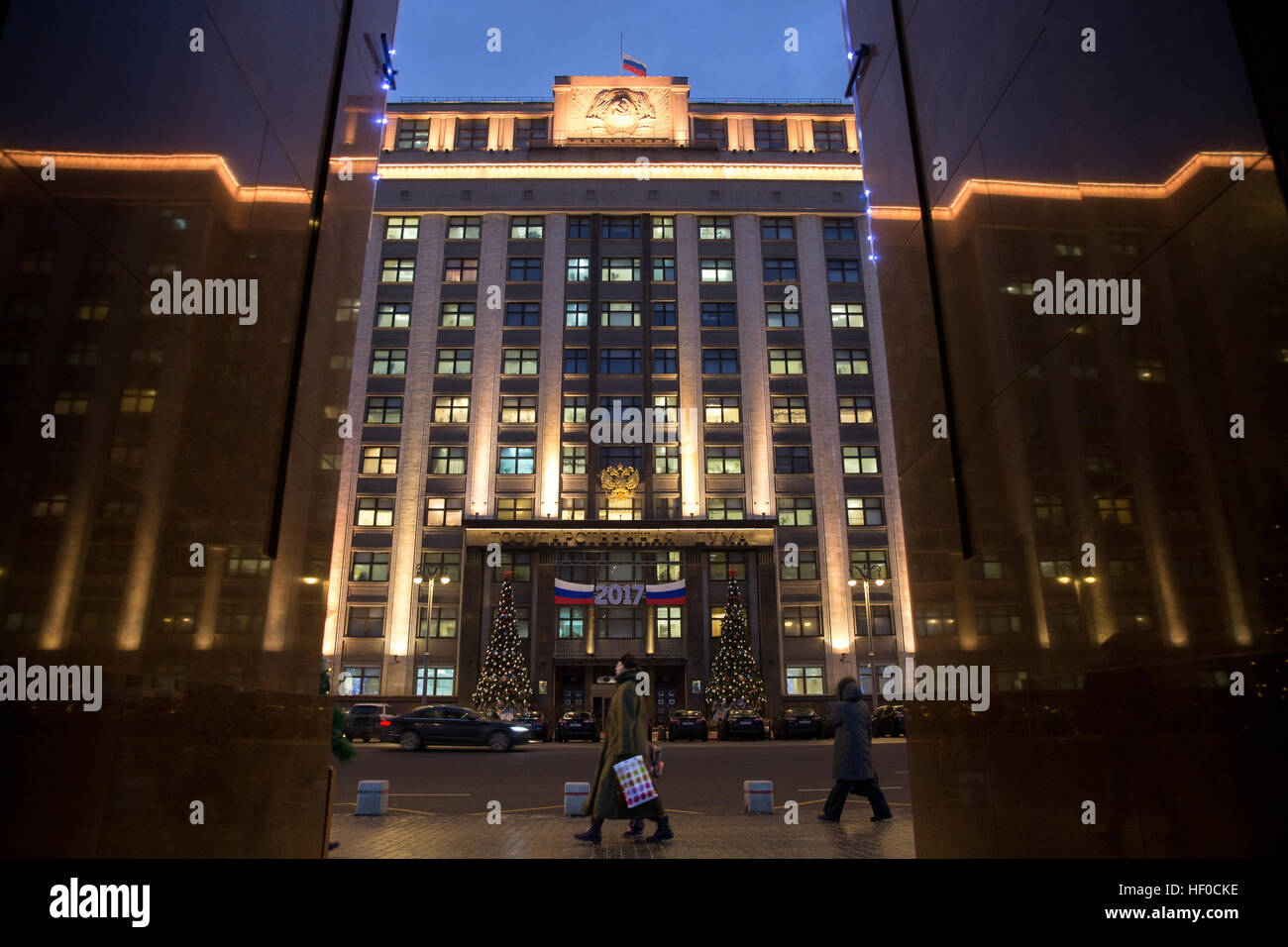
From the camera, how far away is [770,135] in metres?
56.3

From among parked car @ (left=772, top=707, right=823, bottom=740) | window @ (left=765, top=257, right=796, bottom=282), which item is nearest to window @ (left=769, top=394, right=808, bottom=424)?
window @ (left=765, top=257, right=796, bottom=282)

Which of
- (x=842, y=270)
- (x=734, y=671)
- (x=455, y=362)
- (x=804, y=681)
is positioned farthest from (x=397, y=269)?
(x=804, y=681)

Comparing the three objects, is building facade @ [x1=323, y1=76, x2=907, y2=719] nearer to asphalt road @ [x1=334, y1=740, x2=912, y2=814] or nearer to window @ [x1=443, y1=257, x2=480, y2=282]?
window @ [x1=443, y1=257, x2=480, y2=282]

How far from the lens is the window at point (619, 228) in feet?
171

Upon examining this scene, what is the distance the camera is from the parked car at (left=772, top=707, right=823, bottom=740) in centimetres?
3444

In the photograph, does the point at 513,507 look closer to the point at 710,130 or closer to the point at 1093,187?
the point at 710,130

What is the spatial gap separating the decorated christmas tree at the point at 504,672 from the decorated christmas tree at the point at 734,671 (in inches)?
381

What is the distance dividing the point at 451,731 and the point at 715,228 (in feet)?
126

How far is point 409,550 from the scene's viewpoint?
1762 inches

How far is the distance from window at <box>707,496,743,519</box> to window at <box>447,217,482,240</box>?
2412 cm

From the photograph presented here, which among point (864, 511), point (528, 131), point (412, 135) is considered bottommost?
point (864, 511)

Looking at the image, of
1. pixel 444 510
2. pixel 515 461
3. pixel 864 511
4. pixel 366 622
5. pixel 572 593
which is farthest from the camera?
pixel 515 461
